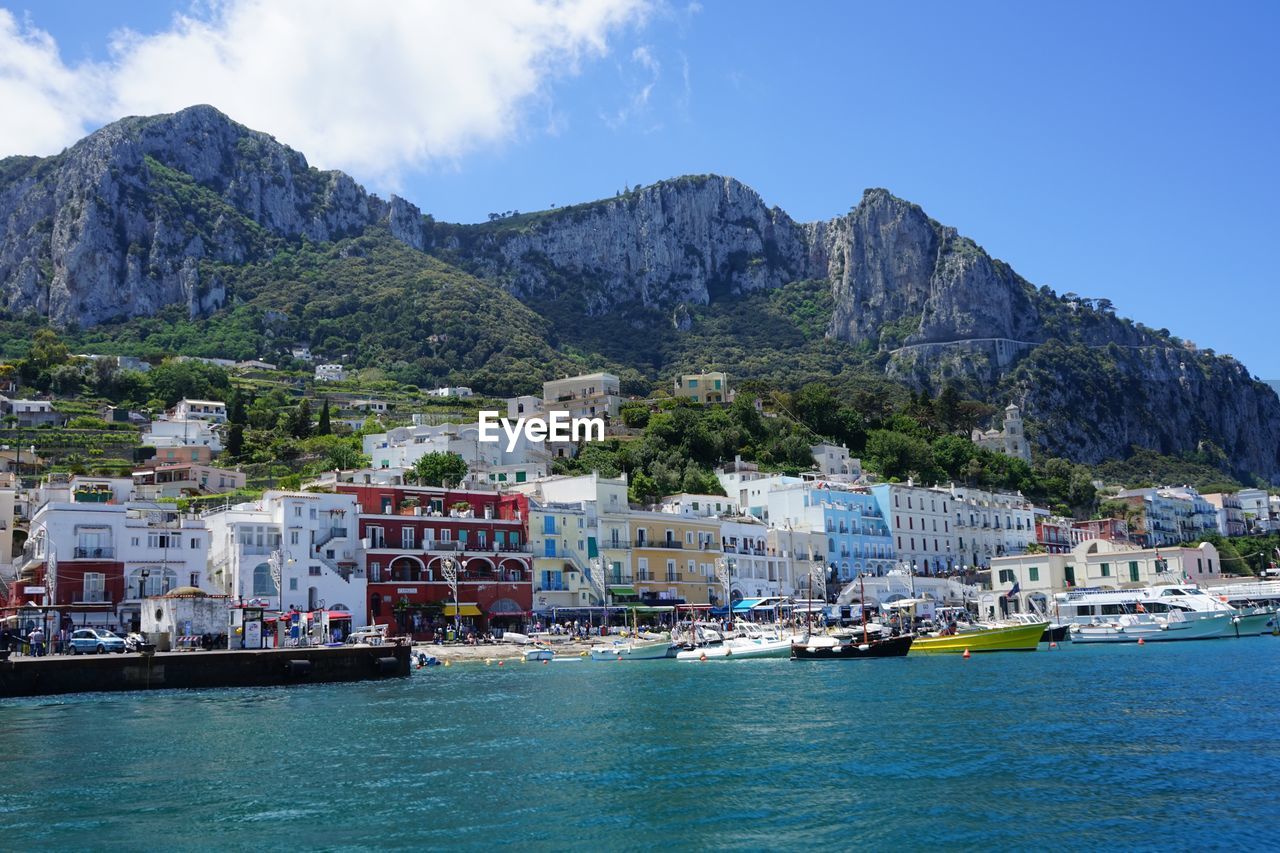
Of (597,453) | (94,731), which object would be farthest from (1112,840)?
(597,453)

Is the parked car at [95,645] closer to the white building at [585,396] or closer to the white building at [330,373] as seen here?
the white building at [585,396]

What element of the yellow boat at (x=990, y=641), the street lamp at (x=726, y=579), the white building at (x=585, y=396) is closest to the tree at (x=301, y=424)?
the white building at (x=585, y=396)

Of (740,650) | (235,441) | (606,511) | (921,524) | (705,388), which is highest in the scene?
(705,388)

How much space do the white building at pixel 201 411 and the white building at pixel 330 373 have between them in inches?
1169

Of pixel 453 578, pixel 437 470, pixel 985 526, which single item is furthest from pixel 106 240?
pixel 985 526

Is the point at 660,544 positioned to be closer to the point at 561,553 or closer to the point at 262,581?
the point at 561,553

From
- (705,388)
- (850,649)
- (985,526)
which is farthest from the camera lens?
(705,388)

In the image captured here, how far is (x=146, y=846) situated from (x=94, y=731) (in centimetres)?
1517

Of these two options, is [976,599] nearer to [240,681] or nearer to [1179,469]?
[240,681]

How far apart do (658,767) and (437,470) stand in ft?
207

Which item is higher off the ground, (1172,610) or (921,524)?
(921,524)

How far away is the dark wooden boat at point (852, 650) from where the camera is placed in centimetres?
6109

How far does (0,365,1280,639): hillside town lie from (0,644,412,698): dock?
4.51 metres

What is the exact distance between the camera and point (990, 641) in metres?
65.9
